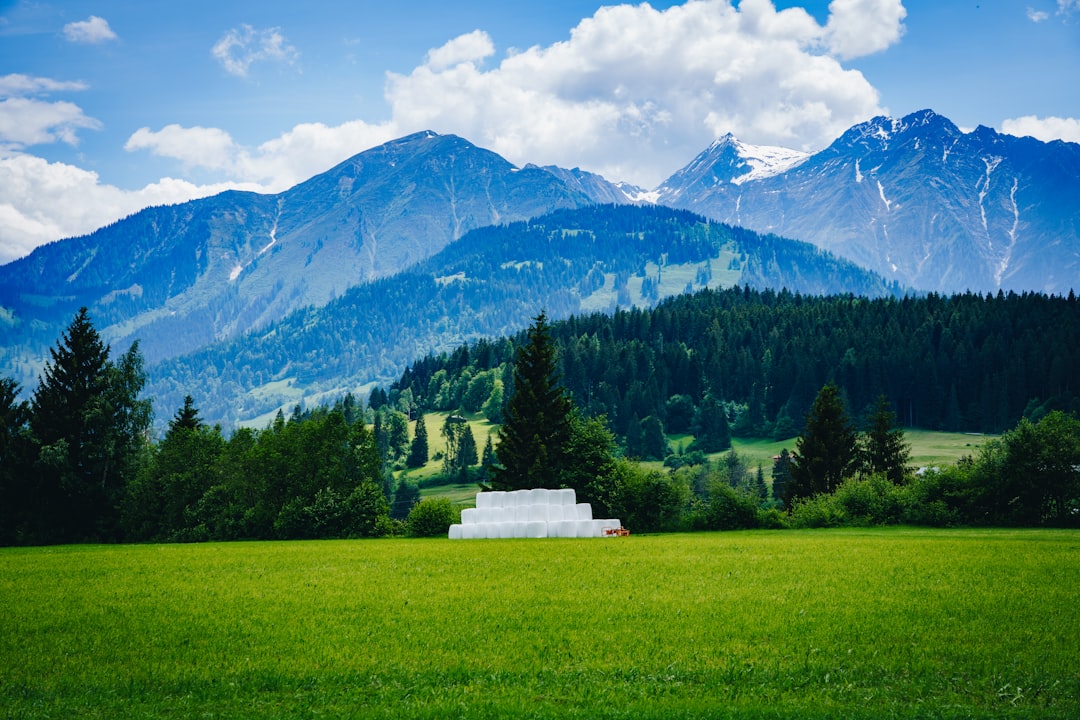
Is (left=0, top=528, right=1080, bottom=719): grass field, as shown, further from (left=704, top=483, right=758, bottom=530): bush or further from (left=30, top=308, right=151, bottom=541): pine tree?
(left=30, top=308, right=151, bottom=541): pine tree

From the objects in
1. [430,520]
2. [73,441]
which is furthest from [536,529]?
[73,441]

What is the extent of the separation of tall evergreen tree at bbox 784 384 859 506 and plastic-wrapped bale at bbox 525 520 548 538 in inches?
1430

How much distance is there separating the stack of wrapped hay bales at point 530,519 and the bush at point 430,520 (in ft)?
18.4

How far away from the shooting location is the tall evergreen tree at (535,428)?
72.4m

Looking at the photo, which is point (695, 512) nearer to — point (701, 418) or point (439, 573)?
point (439, 573)

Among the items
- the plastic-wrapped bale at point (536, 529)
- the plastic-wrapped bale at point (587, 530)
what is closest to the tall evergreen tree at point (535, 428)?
the plastic-wrapped bale at point (536, 529)

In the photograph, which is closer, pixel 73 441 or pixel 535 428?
pixel 73 441

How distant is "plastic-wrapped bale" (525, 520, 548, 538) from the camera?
53.6 meters

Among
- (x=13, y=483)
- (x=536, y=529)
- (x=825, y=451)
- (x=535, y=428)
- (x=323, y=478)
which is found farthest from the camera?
(x=825, y=451)

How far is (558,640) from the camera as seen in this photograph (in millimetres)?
20859

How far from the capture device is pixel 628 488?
63.8m

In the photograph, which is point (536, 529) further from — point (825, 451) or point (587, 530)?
point (825, 451)

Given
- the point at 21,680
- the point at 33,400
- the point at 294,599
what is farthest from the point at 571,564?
the point at 33,400

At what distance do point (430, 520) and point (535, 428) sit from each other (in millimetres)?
15102
